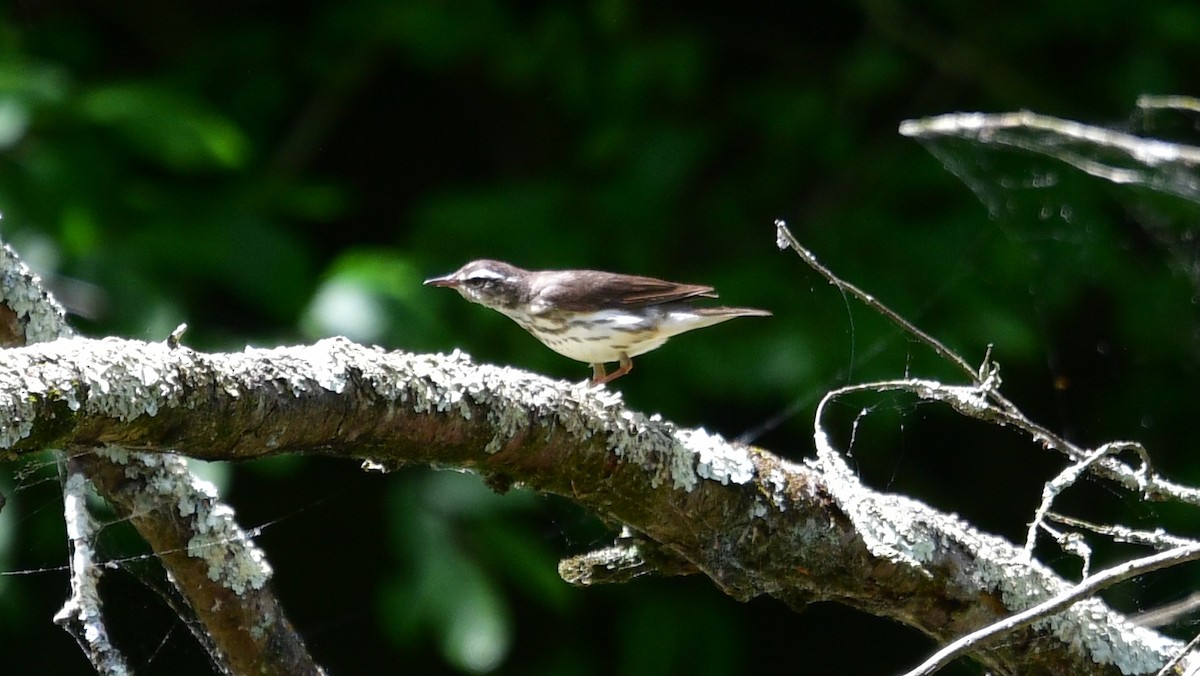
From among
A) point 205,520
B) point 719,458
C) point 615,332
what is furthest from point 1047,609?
point 615,332

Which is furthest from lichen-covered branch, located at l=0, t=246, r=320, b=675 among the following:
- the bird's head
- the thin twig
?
the bird's head

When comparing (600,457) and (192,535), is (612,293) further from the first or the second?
(192,535)

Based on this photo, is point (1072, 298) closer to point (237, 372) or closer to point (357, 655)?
point (357, 655)

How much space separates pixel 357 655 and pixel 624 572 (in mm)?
2926

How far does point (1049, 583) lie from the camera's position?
5.89ft

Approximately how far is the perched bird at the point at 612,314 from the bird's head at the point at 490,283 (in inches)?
4.6

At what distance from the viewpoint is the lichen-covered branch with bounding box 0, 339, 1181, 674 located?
125 centimetres

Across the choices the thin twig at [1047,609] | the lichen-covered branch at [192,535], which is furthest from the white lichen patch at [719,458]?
the lichen-covered branch at [192,535]

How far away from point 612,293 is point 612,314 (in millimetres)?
61

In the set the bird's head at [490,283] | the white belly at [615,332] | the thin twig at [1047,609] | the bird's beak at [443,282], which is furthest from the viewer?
the bird's beak at [443,282]

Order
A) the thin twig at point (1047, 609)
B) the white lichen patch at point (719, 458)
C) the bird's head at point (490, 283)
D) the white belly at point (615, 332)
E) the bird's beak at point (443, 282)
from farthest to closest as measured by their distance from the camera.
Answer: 1. the bird's beak at point (443, 282)
2. the bird's head at point (490, 283)
3. the white belly at point (615, 332)
4. the white lichen patch at point (719, 458)
5. the thin twig at point (1047, 609)

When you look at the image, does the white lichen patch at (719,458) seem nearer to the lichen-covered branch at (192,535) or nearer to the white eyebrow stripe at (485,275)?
the lichen-covered branch at (192,535)

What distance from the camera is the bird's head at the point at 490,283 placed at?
10.3 ft

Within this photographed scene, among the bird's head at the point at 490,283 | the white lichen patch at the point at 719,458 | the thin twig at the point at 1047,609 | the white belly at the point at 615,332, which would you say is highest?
the bird's head at the point at 490,283
